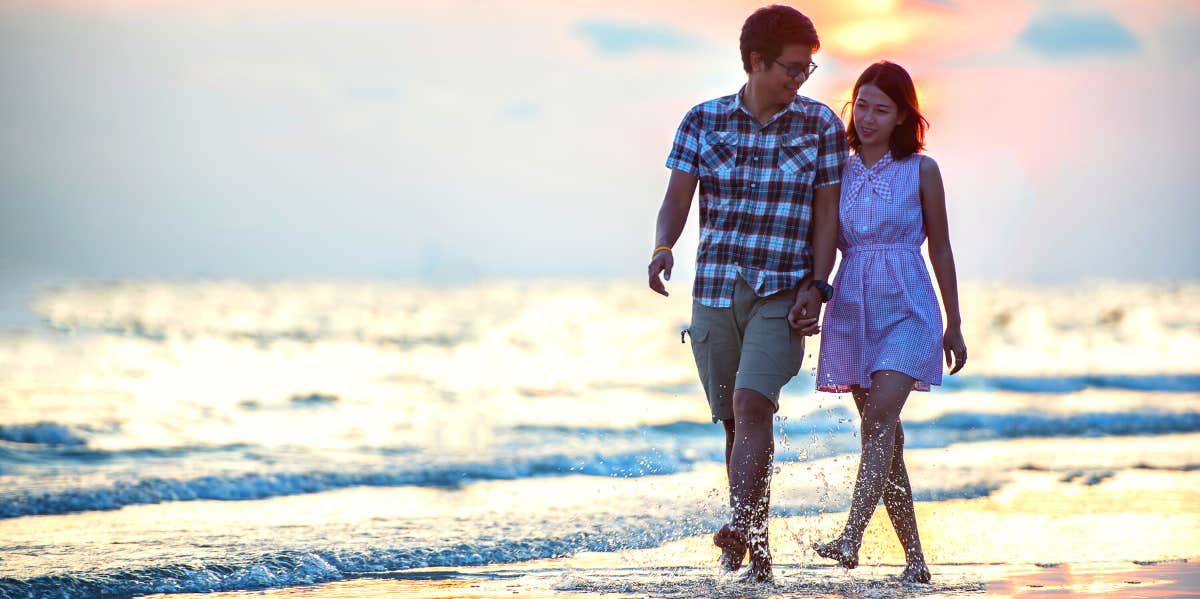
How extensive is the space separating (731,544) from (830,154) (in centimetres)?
145

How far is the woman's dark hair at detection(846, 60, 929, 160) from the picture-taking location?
4270 millimetres

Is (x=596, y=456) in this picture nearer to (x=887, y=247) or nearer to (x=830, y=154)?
(x=887, y=247)

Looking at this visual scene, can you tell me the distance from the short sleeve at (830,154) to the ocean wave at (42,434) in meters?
8.09

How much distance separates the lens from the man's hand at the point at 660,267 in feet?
13.5

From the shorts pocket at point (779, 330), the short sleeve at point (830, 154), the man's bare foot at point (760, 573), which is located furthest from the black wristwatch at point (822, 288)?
the man's bare foot at point (760, 573)

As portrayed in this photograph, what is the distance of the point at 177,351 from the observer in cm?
2047

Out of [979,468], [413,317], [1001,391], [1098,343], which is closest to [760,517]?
[979,468]

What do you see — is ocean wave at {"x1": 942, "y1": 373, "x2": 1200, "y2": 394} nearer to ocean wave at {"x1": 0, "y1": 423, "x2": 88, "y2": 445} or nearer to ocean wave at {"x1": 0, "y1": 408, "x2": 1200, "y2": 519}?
ocean wave at {"x1": 0, "y1": 408, "x2": 1200, "y2": 519}

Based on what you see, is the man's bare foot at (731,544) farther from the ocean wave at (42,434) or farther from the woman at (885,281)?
the ocean wave at (42,434)

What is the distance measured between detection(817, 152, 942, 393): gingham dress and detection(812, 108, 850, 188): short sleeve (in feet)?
0.53

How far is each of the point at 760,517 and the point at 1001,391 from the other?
12702mm

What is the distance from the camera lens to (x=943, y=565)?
530 centimetres

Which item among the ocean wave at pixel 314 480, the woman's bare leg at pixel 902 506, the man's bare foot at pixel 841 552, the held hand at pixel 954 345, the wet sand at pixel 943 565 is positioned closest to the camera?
the man's bare foot at pixel 841 552

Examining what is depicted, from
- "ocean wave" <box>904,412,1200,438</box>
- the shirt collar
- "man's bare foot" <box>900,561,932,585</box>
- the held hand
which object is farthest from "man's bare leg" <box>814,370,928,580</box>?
"ocean wave" <box>904,412,1200,438</box>
